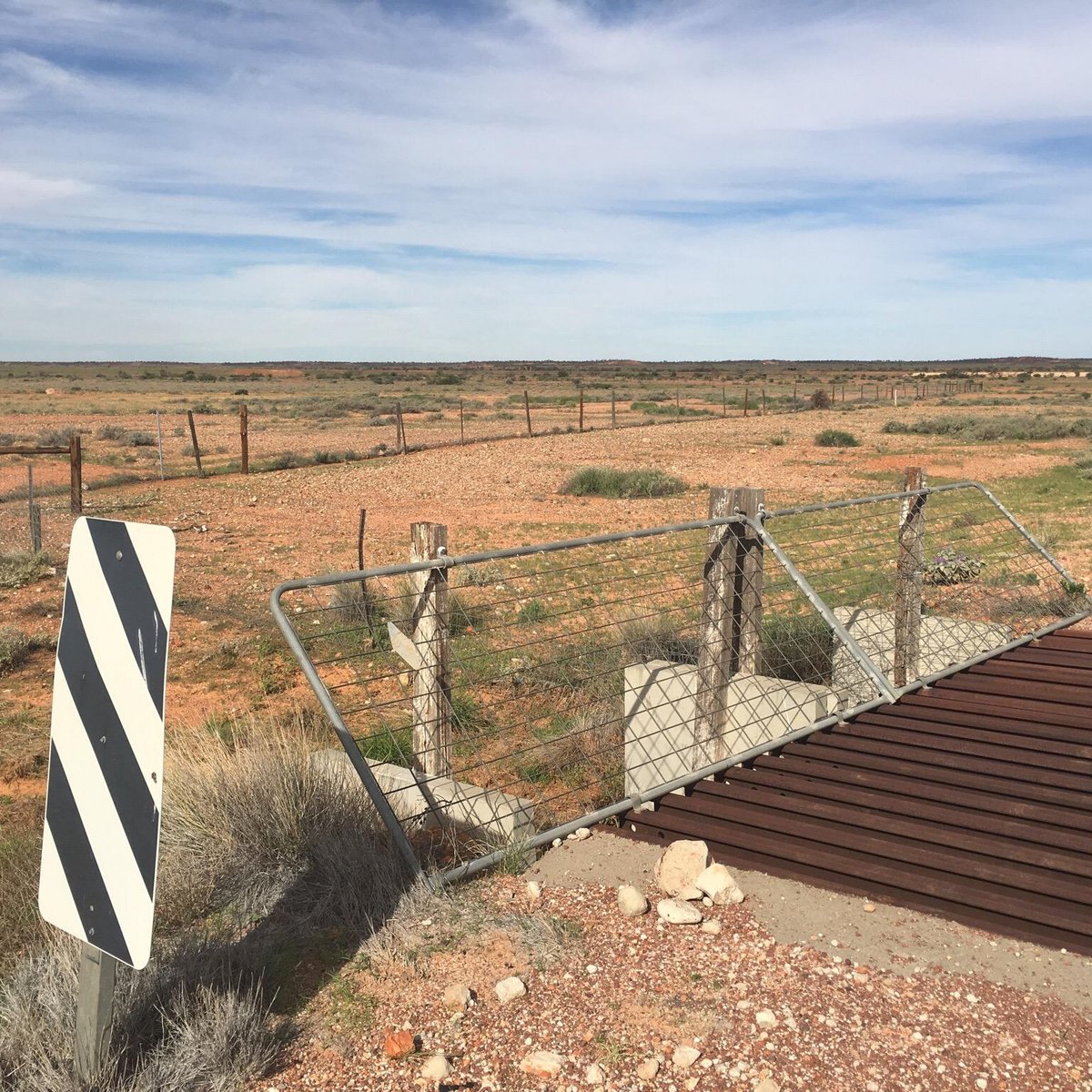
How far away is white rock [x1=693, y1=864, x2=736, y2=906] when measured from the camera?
3320 millimetres

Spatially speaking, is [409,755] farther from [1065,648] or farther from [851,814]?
[1065,648]

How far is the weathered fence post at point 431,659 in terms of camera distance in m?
4.31

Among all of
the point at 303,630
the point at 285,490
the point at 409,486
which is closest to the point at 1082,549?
the point at 303,630

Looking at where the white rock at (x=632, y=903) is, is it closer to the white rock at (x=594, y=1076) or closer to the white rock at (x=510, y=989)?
the white rock at (x=510, y=989)

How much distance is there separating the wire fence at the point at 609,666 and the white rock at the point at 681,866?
515mm

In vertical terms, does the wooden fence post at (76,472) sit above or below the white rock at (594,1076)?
above

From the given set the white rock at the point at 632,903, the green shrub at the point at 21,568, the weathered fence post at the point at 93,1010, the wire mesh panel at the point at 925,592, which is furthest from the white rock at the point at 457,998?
the green shrub at the point at 21,568

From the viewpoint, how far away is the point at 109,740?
2.32 meters

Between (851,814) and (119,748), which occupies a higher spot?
(119,748)

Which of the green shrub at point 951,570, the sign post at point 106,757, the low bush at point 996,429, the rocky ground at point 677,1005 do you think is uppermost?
the sign post at point 106,757

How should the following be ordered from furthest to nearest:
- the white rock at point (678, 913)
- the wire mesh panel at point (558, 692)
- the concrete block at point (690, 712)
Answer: the concrete block at point (690, 712) → the wire mesh panel at point (558, 692) → the white rock at point (678, 913)

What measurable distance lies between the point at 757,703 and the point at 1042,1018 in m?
3.29

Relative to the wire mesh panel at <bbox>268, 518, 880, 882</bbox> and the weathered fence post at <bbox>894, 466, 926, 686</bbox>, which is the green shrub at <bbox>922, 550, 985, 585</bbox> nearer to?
the wire mesh panel at <bbox>268, 518, 880, 882</bbox>

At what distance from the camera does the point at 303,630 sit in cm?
905
